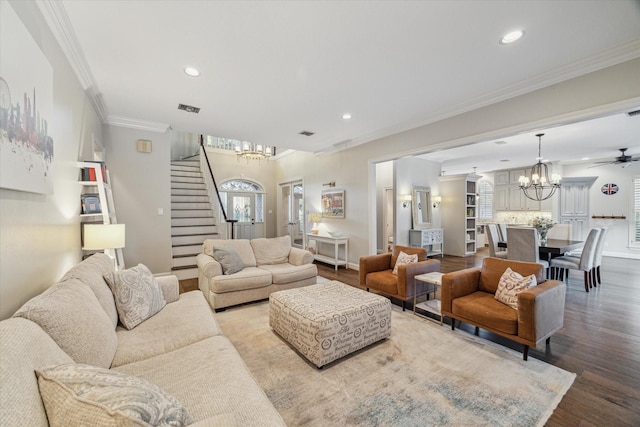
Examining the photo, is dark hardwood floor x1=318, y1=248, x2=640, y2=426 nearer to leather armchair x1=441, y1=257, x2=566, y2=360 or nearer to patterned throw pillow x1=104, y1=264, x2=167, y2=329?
leather armchair x1=441, y1=257, x2=566, y2=360

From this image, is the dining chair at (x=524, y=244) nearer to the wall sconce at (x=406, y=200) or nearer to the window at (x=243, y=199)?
the wall sconce at (x=406, y=200)

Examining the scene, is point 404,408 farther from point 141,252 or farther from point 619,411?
point 141,252

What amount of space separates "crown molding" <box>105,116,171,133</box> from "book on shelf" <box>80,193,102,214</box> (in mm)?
1926

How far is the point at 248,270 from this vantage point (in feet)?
12.4

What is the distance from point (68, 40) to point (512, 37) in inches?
151

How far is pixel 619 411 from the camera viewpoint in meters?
1.72

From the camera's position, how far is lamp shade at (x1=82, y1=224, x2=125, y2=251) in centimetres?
272

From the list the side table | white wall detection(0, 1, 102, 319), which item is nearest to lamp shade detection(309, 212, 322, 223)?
the side table

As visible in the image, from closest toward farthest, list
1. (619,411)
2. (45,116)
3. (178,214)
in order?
(619,411)
(45,116)
(178,214)

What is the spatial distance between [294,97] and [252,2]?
1.55 meters

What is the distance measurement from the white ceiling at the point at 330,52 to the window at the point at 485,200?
22.6 ft

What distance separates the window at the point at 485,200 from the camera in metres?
9.42

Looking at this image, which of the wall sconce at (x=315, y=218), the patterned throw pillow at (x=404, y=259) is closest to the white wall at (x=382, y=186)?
the wall sconce at (x=315, y=218)

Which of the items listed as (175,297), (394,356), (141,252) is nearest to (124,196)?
(141,252)
